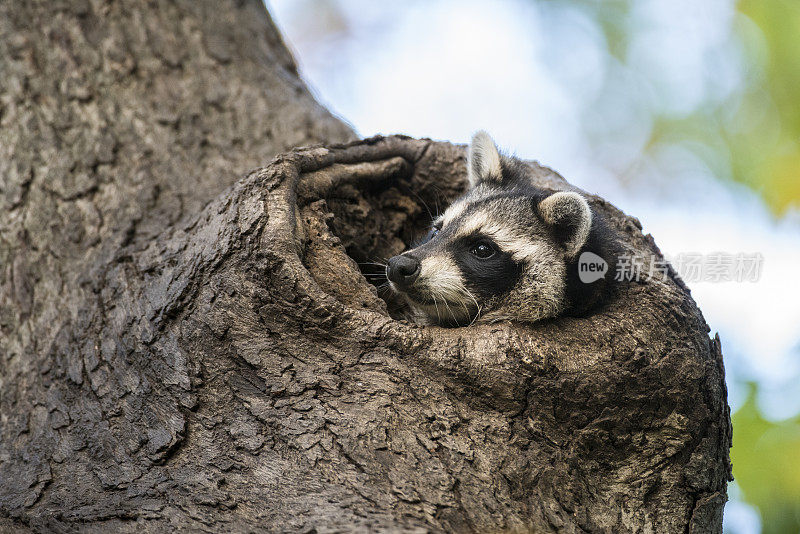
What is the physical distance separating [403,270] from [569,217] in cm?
117

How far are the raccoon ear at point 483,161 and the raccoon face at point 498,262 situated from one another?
12.4 inches

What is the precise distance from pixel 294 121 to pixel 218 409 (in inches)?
116

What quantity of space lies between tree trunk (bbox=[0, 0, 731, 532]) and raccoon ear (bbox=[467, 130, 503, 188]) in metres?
0.79

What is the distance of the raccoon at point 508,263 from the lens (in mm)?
4637

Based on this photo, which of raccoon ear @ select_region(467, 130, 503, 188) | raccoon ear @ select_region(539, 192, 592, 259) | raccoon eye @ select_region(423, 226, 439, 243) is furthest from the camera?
raccoon ear @ select_region(467, 130, 503, 188)

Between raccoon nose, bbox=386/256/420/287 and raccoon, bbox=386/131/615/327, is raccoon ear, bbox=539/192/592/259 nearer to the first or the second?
raccoon, bbox=386/131/615/327

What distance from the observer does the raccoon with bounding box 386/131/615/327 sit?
4.64 meters

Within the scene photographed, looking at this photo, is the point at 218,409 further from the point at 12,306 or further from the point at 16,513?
the point at 12,306

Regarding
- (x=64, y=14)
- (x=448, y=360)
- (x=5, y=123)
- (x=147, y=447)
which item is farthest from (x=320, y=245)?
(x=64, y=14)

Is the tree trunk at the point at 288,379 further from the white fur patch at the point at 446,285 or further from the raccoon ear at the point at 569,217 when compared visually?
the white fur patch at the point at 446,285

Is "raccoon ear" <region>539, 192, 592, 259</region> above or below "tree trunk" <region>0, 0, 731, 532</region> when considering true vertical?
above

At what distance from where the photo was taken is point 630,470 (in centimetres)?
394

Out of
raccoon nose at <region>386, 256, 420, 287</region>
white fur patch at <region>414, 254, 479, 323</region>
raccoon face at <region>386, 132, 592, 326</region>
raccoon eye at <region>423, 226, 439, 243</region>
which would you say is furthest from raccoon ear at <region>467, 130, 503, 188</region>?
raccoon nose at <region>386, 256, 420, 287</region>

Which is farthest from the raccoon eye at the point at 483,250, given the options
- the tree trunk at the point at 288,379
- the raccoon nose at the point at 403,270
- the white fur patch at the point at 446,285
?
the tree trunk at the point at 288,379
